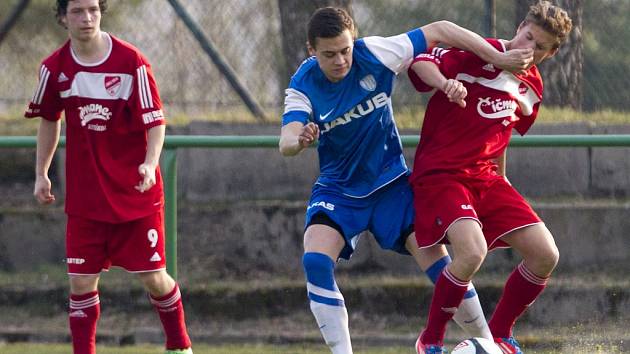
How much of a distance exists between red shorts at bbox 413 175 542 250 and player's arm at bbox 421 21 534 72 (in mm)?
533

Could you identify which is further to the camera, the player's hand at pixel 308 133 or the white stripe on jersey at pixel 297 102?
the white stripe on jersey at pixel 297 102

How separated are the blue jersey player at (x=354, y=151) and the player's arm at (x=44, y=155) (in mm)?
1170

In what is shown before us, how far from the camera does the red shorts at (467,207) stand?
559 cm

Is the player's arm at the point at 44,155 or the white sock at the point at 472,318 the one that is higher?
the player's arm at the point at 44,155

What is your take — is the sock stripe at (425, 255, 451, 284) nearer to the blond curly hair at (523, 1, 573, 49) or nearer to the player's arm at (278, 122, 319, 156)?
the player's arm at (278, 122, 319, 156)

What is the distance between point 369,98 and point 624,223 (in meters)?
2.53

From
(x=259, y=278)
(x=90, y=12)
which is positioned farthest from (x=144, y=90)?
(x=259, y=278)

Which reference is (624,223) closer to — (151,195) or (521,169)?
(521,169)

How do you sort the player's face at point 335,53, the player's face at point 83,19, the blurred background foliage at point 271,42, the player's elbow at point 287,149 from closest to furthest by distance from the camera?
1. the player's elbow at point 287,149
2. the player's face at point 335,53
3. the player's face at point 83,19
4. the blurred background foliage at point 271,42

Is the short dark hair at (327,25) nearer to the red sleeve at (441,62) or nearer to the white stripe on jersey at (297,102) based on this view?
the white stripe on jersey at (297,102)

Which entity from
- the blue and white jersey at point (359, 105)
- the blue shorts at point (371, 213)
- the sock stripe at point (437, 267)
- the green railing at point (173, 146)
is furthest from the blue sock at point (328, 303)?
the green railing at point (173, 146)

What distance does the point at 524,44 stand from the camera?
5.64 m

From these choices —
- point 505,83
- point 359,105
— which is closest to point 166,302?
point 359,105

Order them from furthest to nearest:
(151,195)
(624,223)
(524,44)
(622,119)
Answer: (622,119) → (624,223) → (151,195) → (524,44)
